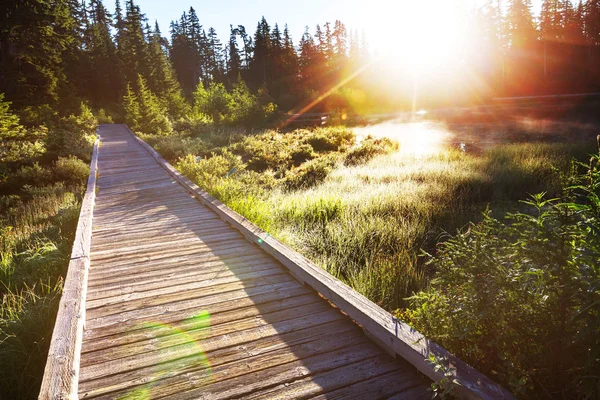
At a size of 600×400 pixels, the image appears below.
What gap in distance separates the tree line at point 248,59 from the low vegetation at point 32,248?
13214 mm

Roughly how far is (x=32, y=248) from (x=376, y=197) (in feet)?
22.3

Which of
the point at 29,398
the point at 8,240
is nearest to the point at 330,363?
the point at 29,398

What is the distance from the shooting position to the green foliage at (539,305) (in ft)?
6.28

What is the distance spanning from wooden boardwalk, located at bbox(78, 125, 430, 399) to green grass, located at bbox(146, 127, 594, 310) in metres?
0.98

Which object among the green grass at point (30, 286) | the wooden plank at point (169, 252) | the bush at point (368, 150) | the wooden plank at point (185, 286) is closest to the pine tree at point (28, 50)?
the green grass at point (30, 286)

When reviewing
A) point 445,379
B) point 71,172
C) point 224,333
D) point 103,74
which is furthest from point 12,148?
point 103,74

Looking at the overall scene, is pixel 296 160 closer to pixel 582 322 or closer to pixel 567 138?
pixel 567 138

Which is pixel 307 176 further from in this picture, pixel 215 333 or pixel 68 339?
pixel 68 339

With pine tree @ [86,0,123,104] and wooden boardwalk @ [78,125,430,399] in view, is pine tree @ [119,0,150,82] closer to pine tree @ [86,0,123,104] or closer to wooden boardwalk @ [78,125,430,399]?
pine tree @ [86,0,123,104]

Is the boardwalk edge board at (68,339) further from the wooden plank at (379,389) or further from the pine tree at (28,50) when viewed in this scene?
the pine tree at (28,50)

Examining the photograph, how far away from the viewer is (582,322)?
208 cm

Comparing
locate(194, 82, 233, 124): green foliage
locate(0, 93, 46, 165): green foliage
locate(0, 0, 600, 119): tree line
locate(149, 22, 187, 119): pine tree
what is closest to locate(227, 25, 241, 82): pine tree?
locate(0, 0, 600, 119): tree line

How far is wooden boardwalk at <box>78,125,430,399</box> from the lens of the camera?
8.62 ft

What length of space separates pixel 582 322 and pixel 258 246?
13.2 ft
